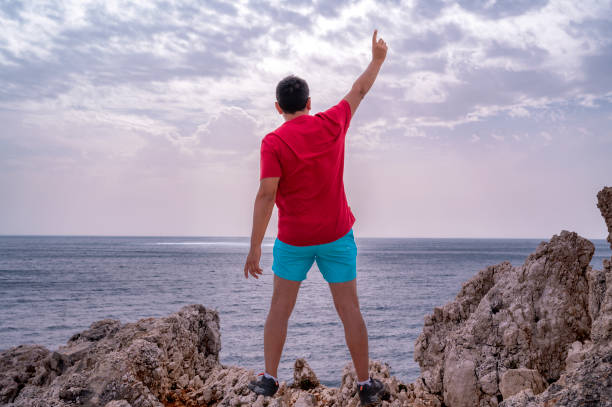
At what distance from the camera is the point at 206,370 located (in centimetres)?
552

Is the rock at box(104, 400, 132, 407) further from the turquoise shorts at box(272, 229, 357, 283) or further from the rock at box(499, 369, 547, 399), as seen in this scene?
the rock at box(499, 369, 547, 399)

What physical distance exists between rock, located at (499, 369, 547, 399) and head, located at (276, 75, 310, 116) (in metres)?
2.80

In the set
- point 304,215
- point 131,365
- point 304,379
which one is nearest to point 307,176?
point 304,215

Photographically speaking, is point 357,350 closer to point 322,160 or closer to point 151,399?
point 322,160

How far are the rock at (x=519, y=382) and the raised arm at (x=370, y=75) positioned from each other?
2603mm

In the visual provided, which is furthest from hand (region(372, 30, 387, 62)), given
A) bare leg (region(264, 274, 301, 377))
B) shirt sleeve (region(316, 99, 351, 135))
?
bare leg (region(264, 274, 301, 377))

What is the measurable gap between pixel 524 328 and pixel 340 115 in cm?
270

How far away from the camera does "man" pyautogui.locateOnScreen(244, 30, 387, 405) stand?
3.36m

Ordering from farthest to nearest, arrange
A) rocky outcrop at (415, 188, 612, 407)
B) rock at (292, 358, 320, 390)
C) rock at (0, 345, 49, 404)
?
1. rock at (0, 345, 49, 404)
2. rock at (292, 358, 320, 390)
3. rocky outcrop at (415, 188, 612, 407)

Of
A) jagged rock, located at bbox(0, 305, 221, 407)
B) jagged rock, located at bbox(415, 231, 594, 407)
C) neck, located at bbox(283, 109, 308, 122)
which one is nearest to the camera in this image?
neck, located at bbox(283, 109, 308, 122)

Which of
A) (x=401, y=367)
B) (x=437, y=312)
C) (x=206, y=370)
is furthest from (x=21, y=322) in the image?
(x=437, y=312)

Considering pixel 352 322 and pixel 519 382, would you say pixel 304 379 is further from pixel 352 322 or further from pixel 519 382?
pixel 519 382

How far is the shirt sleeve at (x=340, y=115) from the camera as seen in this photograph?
141 inches

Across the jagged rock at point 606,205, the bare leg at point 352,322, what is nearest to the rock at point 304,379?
the bare leg at point 352,322
